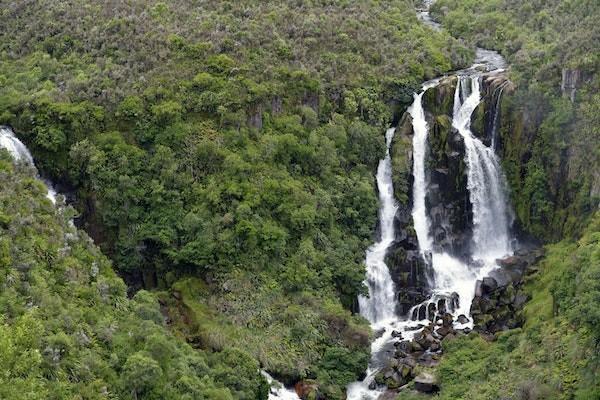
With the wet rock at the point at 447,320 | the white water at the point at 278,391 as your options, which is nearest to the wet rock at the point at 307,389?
the white water at the point at 278,391

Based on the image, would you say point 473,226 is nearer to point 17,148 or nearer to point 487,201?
point 487,201

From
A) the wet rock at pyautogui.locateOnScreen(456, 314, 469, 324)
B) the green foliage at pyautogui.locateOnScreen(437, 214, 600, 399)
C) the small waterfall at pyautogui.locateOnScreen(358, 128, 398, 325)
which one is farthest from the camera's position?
the small waterfall at pyautogui.locateOnScreen(358, 128, 398, 325)

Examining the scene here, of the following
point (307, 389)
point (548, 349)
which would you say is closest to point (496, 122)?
point (548, 349)

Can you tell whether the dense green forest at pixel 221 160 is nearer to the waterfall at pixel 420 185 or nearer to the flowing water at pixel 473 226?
the flowing water at pixel 473 226

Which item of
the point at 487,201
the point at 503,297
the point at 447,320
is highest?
the point at 487,201

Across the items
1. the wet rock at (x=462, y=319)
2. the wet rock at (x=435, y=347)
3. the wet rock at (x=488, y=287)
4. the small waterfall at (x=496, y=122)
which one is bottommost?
the wet rock at (x=435, y=347)

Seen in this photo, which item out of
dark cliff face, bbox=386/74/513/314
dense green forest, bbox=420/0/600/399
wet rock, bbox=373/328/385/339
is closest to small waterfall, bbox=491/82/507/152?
dark cliff face, bbox=386/74/513/314

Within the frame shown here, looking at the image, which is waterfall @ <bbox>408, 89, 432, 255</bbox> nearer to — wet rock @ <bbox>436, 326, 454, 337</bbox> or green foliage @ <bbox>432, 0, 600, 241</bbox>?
green foliage @ <bbox>432, 0, 600, 241</bbox>
